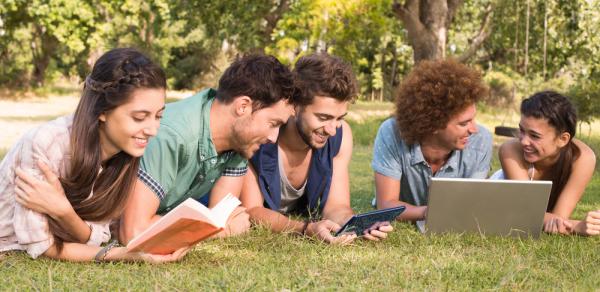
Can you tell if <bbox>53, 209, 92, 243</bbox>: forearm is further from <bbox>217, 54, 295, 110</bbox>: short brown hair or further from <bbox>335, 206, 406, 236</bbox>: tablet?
<bbox>335, 206, 406, 236</bbox>: tablet

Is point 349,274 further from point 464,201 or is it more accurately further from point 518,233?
point 518,233

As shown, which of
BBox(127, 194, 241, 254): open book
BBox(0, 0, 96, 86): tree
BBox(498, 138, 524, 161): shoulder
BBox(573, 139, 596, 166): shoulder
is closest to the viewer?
BBox(127, 194, 241, 254): open book

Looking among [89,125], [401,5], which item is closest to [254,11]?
[401,5]

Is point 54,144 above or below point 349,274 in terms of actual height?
above

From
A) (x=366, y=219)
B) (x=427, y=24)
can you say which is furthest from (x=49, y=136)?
(x=427, y=24)

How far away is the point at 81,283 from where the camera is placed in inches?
132

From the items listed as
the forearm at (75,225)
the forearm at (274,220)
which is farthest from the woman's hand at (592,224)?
the forearm at (75,225)

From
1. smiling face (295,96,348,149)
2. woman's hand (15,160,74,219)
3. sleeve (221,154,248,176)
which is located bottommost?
sleeve (221,154,248,176)

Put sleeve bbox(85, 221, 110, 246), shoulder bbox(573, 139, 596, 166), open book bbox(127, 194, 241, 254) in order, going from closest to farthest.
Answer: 1. open book bbox(127, 194, 241, 254)
2. sleeve bbox(85, 221, 110, 246)
3. shoulder bbox(573, 139, 596, 166)

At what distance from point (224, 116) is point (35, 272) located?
1.25m

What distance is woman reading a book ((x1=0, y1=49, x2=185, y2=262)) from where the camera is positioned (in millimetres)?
3531

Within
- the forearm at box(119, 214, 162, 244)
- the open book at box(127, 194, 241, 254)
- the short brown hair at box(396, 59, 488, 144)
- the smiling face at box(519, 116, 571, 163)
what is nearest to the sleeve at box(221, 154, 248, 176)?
the forearm at box(119, 214, 162, 244)

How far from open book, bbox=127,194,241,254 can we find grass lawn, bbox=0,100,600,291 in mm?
121

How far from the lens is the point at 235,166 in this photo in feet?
14.7
